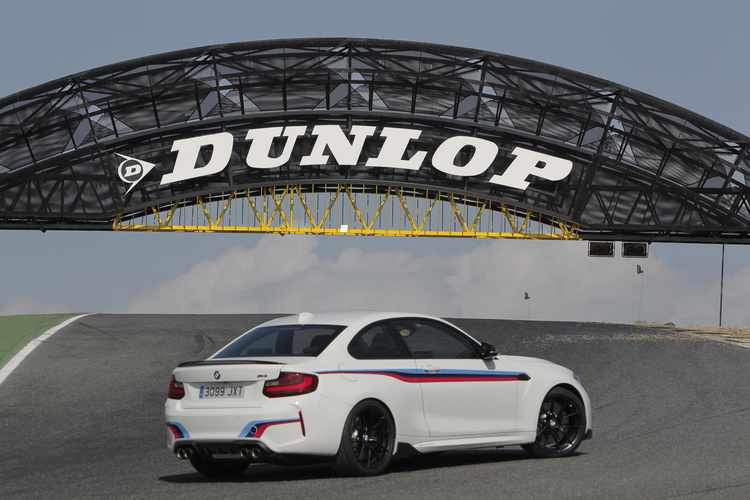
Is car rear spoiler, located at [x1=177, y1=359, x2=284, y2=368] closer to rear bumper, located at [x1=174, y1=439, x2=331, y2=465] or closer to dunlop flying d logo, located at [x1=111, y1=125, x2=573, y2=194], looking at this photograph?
rear bumper, located at [x1=174, y1=439, x2=331, y2=465]

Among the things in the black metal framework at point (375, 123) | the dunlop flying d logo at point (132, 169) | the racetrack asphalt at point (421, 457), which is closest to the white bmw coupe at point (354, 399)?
the racetrack asphalt at point (421, 457)

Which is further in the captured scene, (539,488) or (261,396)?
(261,396)

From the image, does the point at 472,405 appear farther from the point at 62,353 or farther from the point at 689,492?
the point at 62,353

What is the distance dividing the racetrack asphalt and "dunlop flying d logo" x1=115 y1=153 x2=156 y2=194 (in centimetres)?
1535

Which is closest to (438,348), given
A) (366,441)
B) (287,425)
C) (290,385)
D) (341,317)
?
(341,317)

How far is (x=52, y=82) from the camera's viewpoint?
44.9m

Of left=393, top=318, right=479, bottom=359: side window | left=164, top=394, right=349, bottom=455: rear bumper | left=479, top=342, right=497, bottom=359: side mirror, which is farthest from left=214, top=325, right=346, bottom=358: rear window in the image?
left=479, top=342, right=497, bottom=359: side mirror

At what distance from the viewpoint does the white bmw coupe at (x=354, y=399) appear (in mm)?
10445

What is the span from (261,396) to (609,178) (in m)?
39.5

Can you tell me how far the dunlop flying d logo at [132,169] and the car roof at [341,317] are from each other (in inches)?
1426

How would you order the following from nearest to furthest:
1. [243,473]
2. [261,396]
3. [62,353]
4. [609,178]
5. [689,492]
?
[689,492]
[261,396]
[243,473]
[62,353]
[609,178]

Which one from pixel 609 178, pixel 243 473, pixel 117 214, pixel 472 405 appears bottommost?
pixel 243 473

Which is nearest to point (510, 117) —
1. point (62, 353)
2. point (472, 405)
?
point (62, 353)

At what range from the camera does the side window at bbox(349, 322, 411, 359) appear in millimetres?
11109
